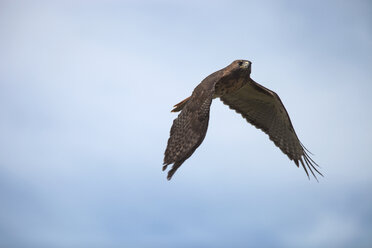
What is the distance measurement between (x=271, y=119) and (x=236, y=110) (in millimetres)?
836

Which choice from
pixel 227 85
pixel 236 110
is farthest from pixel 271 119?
pixel 227 85

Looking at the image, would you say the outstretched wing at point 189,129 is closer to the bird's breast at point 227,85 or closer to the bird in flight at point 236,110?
the bird in flight at point 236,110

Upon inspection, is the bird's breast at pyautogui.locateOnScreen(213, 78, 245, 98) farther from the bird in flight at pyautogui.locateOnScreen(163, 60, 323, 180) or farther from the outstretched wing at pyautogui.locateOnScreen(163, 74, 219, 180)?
the outstretched wing at pyautogui.locateOnScreen(163, 74, 219, 180)

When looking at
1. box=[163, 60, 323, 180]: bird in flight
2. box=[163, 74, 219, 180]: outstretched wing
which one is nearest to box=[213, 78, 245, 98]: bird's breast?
box=[163, 60, 323, 180]: bird in flight

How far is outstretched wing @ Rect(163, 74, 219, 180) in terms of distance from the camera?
6547mm

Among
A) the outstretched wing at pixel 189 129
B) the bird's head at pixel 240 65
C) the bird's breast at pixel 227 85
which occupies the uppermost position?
the bird's head at pixel 240 65

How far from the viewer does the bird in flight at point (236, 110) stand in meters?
6.77

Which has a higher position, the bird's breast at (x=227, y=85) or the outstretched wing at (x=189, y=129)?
the bird's breast at (x=227, y=85)

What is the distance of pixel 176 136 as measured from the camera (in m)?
7.05

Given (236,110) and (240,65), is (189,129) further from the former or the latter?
(236,110)

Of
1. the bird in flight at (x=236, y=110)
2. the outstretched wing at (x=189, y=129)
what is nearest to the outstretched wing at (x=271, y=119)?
the bird in flight at (x=236, y=110)

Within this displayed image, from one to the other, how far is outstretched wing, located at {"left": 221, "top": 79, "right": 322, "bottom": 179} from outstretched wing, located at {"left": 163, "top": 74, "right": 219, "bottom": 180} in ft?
10.3

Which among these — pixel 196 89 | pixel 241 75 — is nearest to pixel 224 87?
pixel 241 75

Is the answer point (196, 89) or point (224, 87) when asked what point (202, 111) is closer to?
point (196, 89)
